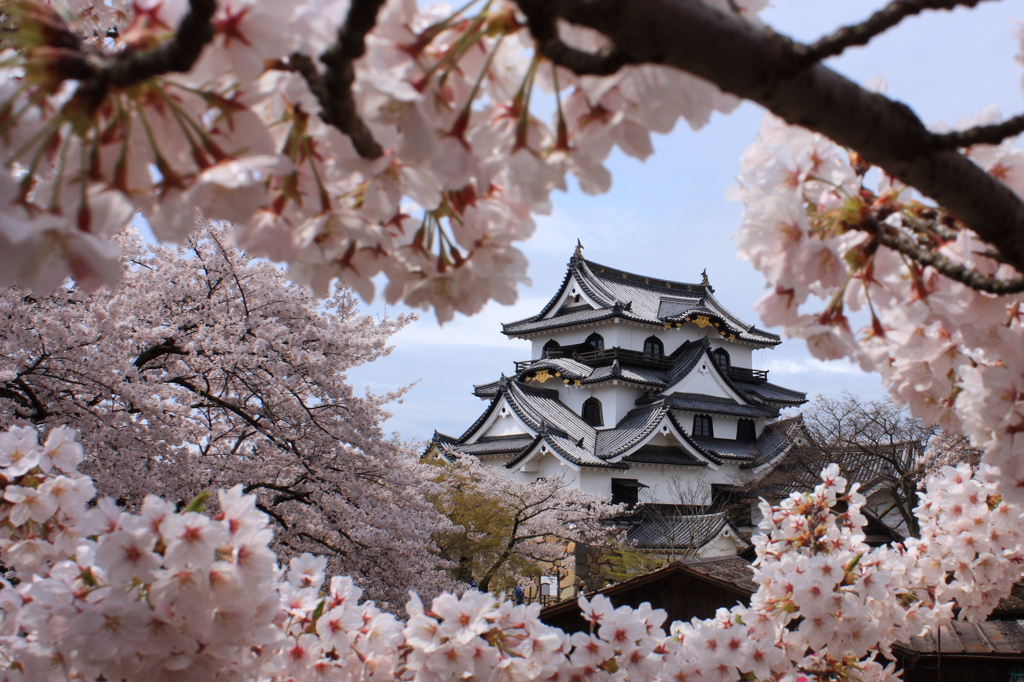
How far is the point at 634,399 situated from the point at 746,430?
5595 mm

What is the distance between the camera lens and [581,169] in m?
1.20

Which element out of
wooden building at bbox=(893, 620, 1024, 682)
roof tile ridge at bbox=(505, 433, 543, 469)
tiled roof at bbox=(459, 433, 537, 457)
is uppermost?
tiled roof at bbox=(459, 433, 537, 457)

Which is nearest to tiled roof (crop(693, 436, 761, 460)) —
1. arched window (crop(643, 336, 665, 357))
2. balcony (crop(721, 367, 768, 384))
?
balcony (crop(721, 367, 768, 384))

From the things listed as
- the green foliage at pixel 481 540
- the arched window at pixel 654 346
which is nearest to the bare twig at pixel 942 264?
the green foliage at pixel 481 540

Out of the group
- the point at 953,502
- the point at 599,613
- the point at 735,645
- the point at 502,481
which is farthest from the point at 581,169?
the point at 502,481

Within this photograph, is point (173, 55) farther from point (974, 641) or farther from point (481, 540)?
point (481, 540)

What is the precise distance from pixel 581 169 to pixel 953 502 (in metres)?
3.49

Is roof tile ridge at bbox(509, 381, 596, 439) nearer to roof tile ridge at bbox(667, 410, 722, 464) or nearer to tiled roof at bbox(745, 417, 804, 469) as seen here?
roof tile ridge at bbox(667, 410, 722, 464)

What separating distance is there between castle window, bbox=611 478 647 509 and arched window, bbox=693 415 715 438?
16.7 feet

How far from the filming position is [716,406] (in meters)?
28.6

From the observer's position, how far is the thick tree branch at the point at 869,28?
1.03 meters

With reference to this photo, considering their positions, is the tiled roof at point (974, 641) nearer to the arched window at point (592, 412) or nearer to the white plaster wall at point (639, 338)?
the arched window at point (592, 412)

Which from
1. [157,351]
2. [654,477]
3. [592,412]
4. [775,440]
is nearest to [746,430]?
[775,440]

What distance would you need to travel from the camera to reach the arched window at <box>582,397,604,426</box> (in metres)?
28.1
